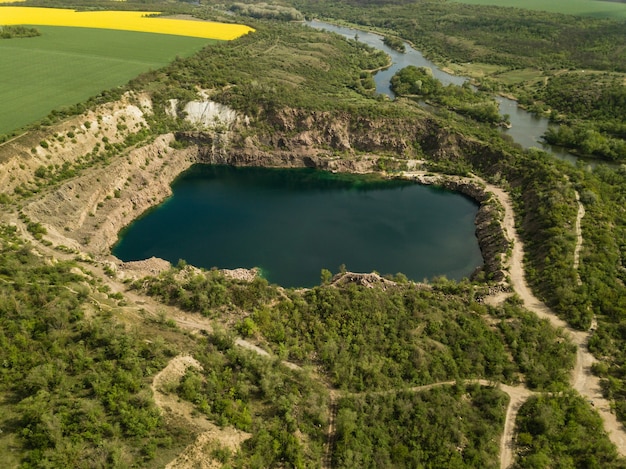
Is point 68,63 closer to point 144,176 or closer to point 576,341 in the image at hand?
point 144,176

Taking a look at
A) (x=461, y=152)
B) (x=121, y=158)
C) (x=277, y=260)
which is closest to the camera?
(x=277, y=260)

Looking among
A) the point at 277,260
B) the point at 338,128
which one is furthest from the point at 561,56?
the point at 277,260

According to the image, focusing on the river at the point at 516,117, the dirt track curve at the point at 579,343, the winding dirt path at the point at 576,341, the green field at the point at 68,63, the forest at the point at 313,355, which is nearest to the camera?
the forest at the point at 313,355

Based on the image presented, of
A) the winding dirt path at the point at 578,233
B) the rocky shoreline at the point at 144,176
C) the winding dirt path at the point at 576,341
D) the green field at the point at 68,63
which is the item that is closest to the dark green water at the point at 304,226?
the rocky shoreline at the point at 144,176

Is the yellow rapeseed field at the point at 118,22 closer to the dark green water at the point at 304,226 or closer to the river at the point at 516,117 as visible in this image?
the river at the point at 516,117

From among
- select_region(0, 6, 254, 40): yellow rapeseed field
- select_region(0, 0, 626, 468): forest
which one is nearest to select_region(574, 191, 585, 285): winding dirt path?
select_region(0, 0, 626, 468): forest

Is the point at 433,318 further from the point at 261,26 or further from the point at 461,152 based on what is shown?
the point at 261,26

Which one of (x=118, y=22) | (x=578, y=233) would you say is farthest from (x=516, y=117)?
(x=118, y=22)
